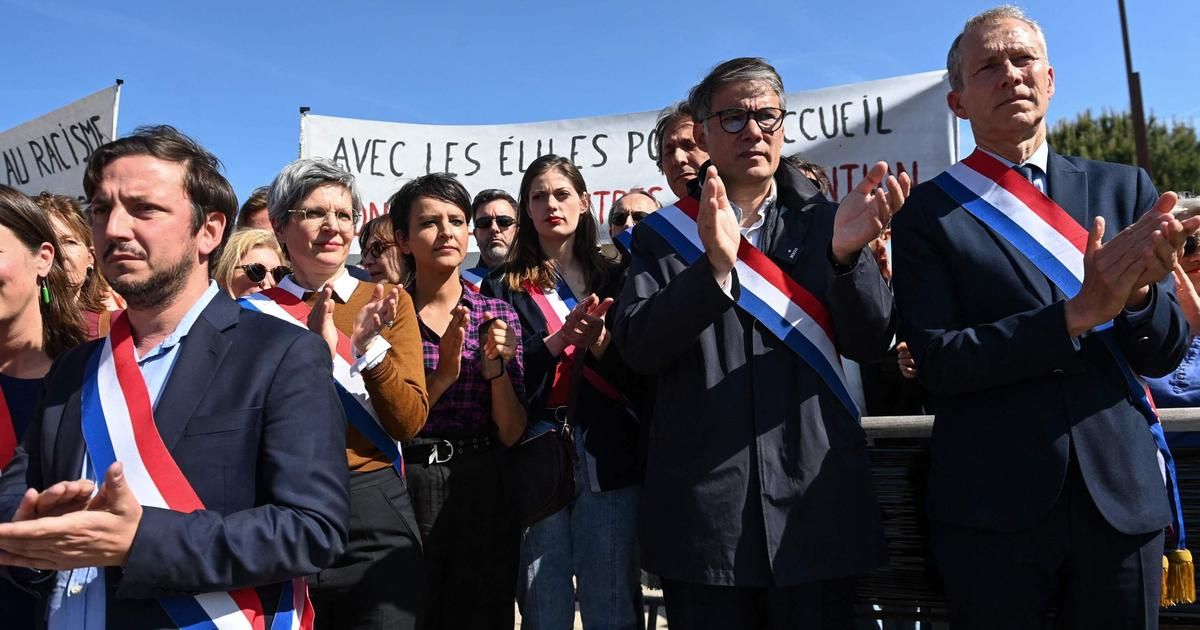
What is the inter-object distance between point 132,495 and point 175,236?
650 mm

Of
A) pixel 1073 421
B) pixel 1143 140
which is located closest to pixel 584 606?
pixel 1073 421

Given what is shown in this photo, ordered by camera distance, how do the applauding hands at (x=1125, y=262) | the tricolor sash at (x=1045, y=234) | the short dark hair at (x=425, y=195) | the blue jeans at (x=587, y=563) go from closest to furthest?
the applauding hands at (x=1125, y=262)
the tricolor sash at (x=1045, y=234)
the blue jeans at (x=587, y=563)
the short dark hair at (x=425, y=195)

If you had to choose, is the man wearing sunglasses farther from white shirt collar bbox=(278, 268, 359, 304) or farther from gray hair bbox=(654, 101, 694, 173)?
white shirt collar bbox=(278, 268, 359, 304)

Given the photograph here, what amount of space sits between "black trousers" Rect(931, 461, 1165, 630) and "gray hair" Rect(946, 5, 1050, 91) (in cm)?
117

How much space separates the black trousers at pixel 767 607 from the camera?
2.56m

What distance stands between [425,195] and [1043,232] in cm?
215

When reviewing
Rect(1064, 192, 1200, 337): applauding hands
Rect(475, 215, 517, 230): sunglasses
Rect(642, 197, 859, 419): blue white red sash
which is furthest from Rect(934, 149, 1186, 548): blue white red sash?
Rect(475, 215, 517, 230): sunglasses

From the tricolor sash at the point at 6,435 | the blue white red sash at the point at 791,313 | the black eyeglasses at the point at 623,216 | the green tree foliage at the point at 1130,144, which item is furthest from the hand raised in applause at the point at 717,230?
the green tree foliage at the point at 1130,144

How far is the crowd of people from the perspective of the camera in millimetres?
1910

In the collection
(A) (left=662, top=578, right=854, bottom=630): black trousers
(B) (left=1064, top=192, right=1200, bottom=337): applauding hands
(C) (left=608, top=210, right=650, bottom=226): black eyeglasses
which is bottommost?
(A) (left=662, top=578, right=854, bottom=630): black trousers

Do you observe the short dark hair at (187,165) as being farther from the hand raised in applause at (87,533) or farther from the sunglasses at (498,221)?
the sunglasses at (498,221)

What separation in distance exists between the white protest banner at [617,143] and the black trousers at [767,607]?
419cm

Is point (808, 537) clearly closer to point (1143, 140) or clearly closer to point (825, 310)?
point (825, 310)

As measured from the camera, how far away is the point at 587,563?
3498 mm
